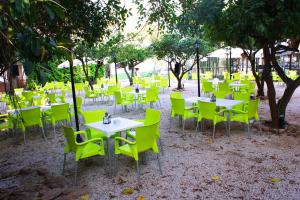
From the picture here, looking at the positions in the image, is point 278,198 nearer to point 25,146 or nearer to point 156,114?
point 156,114

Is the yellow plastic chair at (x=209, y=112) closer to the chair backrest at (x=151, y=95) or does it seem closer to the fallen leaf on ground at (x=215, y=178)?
the fallen leaf on ground at (x=215, y=178)

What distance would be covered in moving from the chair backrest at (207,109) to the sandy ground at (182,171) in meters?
0.45

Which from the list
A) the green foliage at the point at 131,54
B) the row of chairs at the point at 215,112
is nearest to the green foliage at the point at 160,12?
the row of chairs at the point at 215,112

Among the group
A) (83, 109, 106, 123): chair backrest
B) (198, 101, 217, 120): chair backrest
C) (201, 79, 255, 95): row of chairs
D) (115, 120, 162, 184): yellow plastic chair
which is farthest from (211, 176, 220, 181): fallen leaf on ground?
(201, 79, 255, 95): row of chairs

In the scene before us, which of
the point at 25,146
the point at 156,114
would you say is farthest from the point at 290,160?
the point at 25,146

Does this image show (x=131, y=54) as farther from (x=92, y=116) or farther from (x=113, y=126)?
(x=113, y=126)

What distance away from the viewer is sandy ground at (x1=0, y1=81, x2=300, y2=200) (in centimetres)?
347

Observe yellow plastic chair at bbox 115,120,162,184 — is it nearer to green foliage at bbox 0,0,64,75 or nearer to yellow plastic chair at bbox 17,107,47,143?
green foliage at bbox 0,0,64,75

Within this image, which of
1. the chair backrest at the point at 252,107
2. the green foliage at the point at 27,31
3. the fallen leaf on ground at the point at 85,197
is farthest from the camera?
the chair backrest at the point at 252,107

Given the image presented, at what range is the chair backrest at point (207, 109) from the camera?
18.3ft

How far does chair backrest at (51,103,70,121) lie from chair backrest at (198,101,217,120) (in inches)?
124

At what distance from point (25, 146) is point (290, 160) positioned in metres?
5.07

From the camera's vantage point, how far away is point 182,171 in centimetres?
408

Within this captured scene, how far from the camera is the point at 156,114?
4684mm
